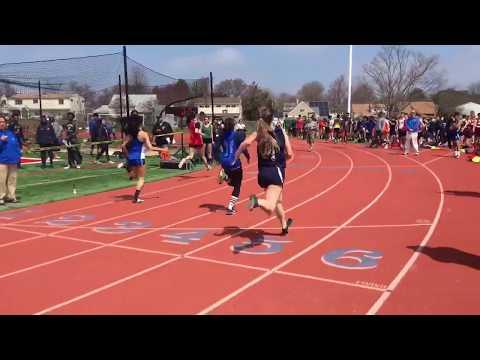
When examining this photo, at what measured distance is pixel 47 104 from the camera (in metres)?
26.1

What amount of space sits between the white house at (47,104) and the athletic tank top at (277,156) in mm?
16813

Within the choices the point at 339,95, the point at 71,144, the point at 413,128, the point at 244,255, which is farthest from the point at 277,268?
the point at 339,95

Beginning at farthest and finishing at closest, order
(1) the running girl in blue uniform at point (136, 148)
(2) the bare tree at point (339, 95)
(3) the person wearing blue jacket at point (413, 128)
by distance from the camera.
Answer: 1. (2) the bare tree at point (339, 95)
2. (3) the person wearing blue jacket at point (413, 128)
3. (1) the running girl in blue uniform at point (136, 148)

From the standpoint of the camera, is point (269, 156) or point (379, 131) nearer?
point (269, 156)

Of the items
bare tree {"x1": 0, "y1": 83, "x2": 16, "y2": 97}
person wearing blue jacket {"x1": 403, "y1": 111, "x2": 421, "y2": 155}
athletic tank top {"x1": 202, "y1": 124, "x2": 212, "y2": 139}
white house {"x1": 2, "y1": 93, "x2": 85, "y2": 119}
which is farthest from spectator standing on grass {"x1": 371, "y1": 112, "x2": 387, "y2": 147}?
bare tree {"x1": 0, "y1": 83, "x2": 16, "y2": 97}

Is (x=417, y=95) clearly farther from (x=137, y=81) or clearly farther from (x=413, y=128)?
(x=137, y=81)

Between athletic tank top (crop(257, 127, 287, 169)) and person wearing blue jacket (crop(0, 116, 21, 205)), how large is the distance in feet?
21.7

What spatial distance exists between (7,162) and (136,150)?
2933mm

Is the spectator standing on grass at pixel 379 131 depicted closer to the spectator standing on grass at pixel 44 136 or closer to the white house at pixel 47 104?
the white house at pixel 47 104

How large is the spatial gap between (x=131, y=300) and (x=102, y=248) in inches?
91.2

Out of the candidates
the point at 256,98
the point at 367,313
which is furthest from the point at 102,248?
the point at 256,98

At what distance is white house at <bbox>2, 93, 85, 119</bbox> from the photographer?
2275 cm

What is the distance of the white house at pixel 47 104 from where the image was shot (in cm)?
2275

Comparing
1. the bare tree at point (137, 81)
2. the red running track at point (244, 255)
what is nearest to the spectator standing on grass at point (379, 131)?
the bare tree at point (137, 81)
